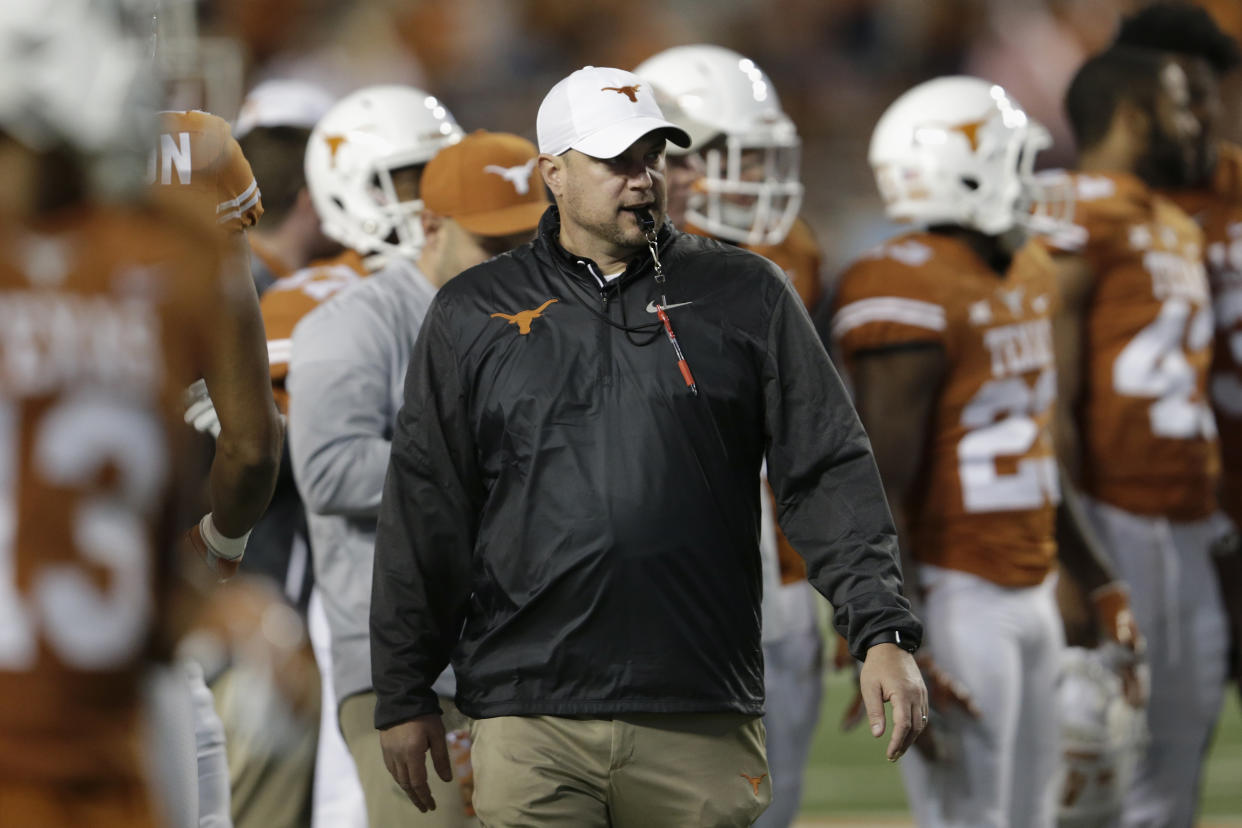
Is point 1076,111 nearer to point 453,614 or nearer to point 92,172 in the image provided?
point 453,614

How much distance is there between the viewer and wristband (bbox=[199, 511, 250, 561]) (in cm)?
311

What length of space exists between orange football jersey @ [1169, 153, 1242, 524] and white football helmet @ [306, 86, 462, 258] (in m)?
2.74

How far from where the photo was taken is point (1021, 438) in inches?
196

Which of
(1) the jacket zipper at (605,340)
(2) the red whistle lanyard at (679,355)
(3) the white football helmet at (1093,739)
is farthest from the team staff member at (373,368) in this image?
(3) the white football helmet at (1093,739)

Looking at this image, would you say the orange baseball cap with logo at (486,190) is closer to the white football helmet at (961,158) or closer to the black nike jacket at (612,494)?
the black nike jacket at (612,494)

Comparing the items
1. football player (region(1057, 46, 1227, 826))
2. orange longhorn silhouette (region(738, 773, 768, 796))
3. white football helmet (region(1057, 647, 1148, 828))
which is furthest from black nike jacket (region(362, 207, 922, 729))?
football player (region(1057, 46, 1227, 826))

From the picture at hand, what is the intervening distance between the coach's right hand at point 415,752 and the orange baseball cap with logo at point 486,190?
125 cm

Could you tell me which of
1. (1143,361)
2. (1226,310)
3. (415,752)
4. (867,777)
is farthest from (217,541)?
(867,777)

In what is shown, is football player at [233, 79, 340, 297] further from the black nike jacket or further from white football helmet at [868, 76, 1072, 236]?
the black nike jacket

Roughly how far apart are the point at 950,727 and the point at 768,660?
21.3 inches

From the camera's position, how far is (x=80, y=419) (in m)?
1.82

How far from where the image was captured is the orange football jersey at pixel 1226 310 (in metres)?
6.18

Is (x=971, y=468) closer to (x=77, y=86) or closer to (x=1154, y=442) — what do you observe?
(x=1154, y=442)

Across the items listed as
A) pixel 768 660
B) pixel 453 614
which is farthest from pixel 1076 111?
pixel 453 614
